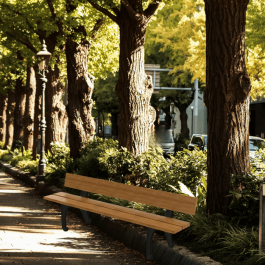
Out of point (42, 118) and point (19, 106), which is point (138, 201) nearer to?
point (42, 118)

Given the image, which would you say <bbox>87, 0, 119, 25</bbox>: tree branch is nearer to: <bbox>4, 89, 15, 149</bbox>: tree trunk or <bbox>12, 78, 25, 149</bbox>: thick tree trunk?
<bbox>12, 78, 25, 149</bbox>: thick tree trunk

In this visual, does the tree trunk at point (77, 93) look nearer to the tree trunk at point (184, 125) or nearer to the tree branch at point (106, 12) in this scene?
the tree branch at point (106, 12)

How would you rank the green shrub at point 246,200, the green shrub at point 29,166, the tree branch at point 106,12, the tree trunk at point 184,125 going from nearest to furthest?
the green shrub at point 246,200 < the tree branch at point 106,12 < the green shrub at point 29,166 < the tree trunk at point 184,125

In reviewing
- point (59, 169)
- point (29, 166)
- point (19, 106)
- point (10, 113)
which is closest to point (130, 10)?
point (59, 169)

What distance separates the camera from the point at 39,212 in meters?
10.1

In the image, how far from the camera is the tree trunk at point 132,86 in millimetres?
10586

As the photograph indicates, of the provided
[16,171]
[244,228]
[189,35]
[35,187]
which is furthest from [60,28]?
[189,35]

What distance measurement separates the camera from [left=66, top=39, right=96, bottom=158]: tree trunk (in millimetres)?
15031

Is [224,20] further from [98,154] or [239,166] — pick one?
[98,154]

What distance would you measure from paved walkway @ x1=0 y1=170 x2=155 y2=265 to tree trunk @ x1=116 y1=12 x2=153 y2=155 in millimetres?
2215

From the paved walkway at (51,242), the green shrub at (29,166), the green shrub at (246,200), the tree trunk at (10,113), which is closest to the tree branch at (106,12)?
the paved walkway at (51,242)

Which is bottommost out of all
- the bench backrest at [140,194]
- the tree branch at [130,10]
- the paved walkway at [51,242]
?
the paved walkway at [51,242]

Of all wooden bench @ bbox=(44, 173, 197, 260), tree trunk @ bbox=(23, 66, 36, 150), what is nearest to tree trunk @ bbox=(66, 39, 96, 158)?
wooden bench @ bbox=(44, 173, 197, 260)

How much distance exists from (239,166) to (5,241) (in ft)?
12.0
